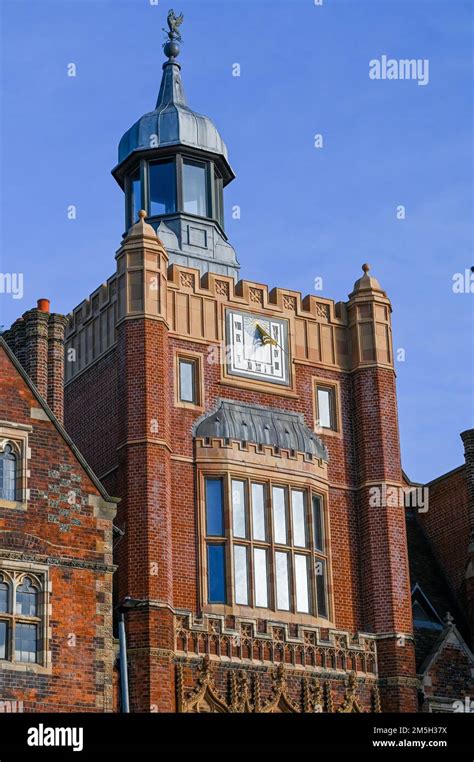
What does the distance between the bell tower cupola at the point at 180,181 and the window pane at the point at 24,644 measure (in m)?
14.0

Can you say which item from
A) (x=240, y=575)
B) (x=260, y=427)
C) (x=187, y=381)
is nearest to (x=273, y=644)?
(x=240, y=575)

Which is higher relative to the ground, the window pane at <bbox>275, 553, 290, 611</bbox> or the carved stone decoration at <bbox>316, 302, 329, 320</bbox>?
the carved stone decoration at <bbox>316, 302, 329, 320</bbox>

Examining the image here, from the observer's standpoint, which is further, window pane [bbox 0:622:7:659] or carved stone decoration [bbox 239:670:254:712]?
carved stone decoration [bbox 239:670:254:712]

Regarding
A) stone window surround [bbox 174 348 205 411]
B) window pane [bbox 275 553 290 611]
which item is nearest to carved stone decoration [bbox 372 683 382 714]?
window pane [bbox 275 553 290 611]

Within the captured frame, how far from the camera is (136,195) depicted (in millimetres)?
48969

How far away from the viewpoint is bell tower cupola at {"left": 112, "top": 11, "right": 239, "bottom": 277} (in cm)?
4722

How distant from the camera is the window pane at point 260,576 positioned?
136 feet

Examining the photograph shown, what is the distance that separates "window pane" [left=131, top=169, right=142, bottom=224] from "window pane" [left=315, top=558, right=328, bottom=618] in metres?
11.7

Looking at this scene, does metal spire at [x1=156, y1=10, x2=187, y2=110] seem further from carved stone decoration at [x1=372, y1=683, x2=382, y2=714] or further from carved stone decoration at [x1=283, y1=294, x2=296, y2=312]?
carved stone decoration at [x1=372, y1=683, x2=382, y2=714]

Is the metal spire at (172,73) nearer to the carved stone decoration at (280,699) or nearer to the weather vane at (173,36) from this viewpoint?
the weather vane at (173,36)

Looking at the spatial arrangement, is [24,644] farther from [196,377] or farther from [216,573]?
[196,377]

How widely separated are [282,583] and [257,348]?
6.20 m

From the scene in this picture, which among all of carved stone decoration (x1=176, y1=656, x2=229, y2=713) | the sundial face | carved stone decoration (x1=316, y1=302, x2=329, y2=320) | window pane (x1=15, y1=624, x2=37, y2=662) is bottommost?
carved stone decoration (x1=176, y1=656, x2=229, y2=713)
